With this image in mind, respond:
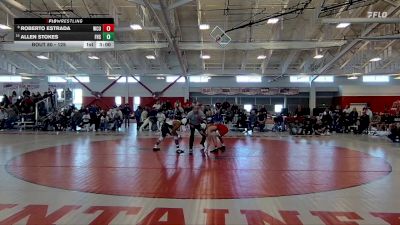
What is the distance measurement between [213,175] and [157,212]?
9.09 ft

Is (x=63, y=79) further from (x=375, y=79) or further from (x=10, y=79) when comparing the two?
(x=375, y=79)

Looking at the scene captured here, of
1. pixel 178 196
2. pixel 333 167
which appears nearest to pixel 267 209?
pixel 178 196

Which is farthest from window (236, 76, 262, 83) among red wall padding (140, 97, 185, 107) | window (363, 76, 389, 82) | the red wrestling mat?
the red wrestling mat

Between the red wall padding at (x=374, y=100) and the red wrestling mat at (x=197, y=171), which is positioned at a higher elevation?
the red wall padding at (x=374, y=100)

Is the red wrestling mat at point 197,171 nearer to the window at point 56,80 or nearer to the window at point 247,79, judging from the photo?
the window at point 247,79

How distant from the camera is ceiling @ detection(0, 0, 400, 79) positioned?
18359 mm

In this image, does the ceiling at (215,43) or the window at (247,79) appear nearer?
the ceiling at (215,43)

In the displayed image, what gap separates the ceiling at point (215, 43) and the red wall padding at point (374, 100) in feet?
12.1

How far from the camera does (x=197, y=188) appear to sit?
6121 millimetres

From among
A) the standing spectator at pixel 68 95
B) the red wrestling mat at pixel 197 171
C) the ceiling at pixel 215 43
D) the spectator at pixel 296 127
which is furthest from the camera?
the standing spectator at pixel 68 95
